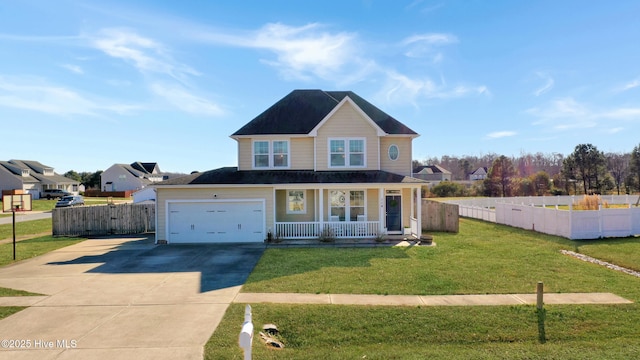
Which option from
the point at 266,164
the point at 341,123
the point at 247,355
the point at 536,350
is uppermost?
the point at 341,123

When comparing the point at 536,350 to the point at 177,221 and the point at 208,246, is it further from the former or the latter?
the point at 177,221

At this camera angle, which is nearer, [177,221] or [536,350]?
[536,350]

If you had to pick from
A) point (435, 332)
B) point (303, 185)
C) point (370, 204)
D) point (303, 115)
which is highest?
point (303, 115)

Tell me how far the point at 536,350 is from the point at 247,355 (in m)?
5.46

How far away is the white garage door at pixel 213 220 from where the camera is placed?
17797 mm

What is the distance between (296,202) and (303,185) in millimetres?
1834

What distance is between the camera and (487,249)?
50.3 ft

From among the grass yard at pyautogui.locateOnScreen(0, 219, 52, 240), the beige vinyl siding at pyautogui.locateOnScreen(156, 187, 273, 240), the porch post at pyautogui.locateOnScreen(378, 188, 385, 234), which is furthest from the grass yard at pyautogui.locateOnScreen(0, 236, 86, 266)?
the porch post at pyautogui.locateOnScreen(378, 188, 385, 234)

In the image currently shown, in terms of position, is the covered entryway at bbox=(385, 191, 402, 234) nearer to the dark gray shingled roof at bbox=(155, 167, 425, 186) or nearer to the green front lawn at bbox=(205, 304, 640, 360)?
the dark gray shingled roof at bbox=(155, 167, 425, 186)

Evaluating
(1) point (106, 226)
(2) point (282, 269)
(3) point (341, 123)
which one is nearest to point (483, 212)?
(3) point (341, 123)

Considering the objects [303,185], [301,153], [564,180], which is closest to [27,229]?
[301,153]

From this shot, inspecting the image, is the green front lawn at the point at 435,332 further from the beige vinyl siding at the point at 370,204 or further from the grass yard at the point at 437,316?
the beige vinyl siding at the point at 370,204

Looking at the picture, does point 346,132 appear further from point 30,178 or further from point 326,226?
point 30,178

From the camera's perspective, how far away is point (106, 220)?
71.1 feet
